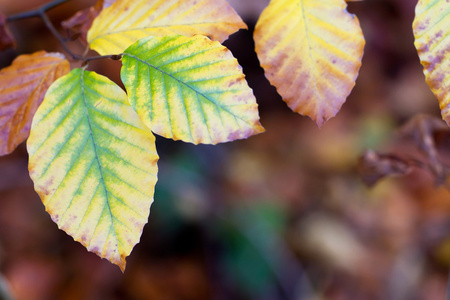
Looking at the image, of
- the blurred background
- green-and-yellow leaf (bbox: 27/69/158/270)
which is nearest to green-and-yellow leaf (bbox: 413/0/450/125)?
green-and-yellow leaf (bbox: 27/69/158/270)

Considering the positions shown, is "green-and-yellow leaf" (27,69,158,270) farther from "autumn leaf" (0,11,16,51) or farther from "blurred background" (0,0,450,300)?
"blurred background" (0,0,450,300)

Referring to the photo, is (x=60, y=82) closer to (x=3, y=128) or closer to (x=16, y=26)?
(x=3, y=128)

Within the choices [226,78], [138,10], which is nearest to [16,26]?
[138,10]

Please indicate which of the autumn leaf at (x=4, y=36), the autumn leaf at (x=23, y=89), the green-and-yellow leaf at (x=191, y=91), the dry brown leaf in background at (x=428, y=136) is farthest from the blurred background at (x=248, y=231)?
the green-and-yellow leaf at (x=191, y=91)

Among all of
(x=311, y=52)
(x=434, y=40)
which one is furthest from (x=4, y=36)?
(x=434, y=40)

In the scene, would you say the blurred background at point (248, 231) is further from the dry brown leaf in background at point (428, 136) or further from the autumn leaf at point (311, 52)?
the autumn leaf at point (311, 52)

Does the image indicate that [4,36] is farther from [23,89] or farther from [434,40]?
[434,40]
